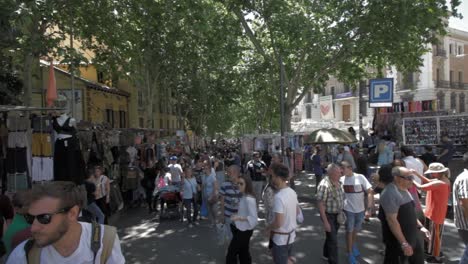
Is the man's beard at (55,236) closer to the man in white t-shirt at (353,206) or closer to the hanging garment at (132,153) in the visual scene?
the man in white t-shirt at (353,206)

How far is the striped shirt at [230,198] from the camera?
575cm

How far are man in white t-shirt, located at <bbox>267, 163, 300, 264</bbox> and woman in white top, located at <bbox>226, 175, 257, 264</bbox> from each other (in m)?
0.45

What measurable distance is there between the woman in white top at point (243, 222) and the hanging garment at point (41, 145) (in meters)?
4.77

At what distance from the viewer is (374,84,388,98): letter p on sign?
622 inches

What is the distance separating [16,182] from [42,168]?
54 centimetres

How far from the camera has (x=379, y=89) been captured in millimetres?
15852

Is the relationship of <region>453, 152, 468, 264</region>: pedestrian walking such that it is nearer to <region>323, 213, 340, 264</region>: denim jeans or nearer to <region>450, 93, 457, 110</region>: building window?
<region>323, 213, 340, 264</region>: denim jeans

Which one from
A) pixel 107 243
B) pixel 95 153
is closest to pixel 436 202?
pixel 107 243

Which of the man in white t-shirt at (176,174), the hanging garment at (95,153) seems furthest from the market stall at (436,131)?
the hanging garment at (95,153)

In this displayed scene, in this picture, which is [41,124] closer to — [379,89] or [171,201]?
[171,201]

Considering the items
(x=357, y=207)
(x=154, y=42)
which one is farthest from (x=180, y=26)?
(x=357, y=207)

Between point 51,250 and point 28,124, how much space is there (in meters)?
6.75

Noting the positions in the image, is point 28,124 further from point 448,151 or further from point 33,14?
point 448,151

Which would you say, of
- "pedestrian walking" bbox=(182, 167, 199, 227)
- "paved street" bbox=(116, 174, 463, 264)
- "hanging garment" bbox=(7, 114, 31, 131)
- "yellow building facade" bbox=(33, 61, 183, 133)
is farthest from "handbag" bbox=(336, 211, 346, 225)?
"yellow building facade" bbox=(33, 61, 183, 133)
